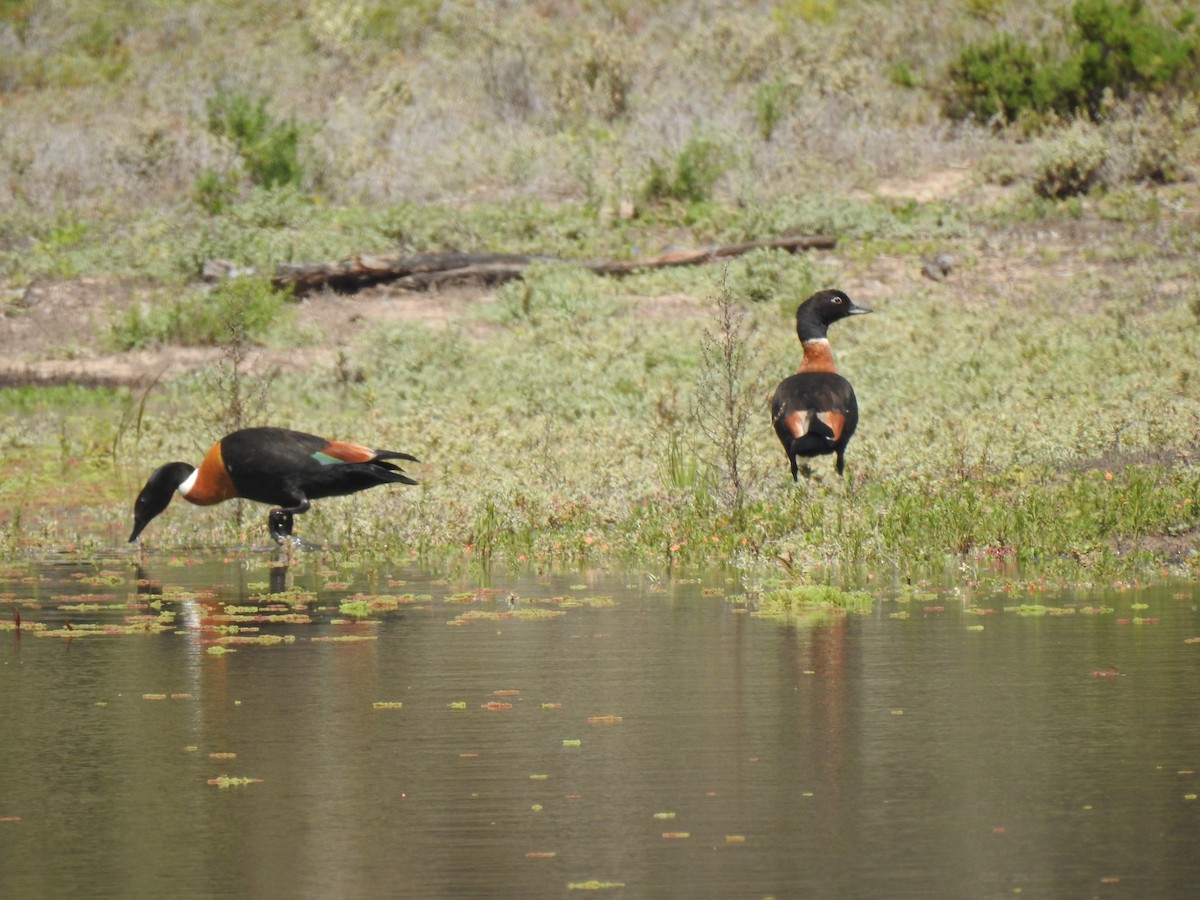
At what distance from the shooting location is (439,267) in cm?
2395

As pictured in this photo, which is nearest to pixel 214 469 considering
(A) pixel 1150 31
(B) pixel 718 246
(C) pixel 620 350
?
(C) pixel 620 350

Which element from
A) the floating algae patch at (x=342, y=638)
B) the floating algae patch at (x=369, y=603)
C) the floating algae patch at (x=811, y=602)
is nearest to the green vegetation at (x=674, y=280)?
the floating algae patch at (x=811, y=602)

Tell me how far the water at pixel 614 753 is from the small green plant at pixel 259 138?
1757cm

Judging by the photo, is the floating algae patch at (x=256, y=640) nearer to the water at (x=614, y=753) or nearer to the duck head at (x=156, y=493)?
the water at (x=614, y=753)

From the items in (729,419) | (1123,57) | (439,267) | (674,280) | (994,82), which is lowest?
(729,419)

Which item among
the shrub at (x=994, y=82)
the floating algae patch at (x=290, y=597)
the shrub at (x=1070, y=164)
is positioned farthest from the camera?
the shrub at (x=994, y=82)

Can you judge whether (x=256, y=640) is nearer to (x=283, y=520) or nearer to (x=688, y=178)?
(x=283, y=520)

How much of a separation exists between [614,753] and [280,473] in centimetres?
695

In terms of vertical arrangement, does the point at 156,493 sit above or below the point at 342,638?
above

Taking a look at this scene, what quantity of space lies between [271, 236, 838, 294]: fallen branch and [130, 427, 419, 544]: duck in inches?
373

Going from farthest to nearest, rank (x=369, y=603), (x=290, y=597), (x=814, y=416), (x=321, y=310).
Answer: (x=321, y=310)
(x=814, y=416)
(x=290, y=597)
(x=369, y=603)

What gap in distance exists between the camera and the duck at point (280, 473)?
Answer: 45.2 ft

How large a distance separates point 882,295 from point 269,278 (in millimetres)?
6664

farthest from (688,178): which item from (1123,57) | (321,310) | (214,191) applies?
(1123,57)
